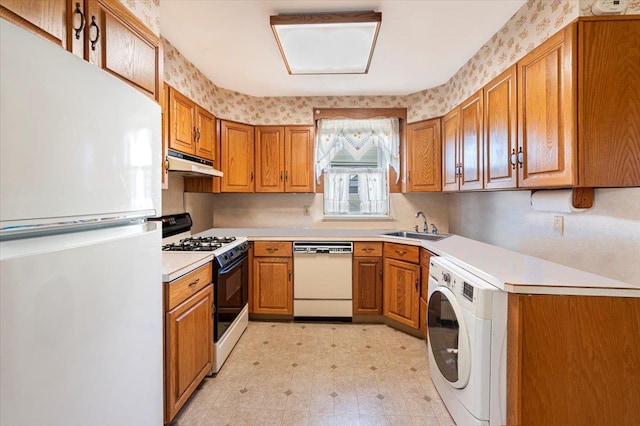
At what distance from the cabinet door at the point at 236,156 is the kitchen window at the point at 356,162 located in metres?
0.81

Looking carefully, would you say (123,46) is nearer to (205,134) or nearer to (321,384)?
(205,134)

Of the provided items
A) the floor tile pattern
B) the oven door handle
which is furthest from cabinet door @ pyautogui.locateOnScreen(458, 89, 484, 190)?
the oven door handle

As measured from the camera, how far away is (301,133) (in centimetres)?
325

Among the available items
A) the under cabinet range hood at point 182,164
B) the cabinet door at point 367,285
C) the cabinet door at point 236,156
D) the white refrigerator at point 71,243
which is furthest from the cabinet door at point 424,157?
the white refrigerator at point 71,243

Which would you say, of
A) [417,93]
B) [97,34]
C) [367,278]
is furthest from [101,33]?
[417,93]

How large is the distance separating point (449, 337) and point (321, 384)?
0.95 meters

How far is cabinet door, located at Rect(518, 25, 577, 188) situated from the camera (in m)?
1.32

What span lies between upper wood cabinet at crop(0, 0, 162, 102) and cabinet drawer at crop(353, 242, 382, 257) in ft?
6.96

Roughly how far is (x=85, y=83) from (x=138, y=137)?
23 centimetres

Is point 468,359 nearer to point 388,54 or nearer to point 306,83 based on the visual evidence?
point 388,54

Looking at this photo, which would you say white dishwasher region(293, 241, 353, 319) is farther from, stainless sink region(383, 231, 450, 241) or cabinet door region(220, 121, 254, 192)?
cabinet door region(220, 121, 254, 192)

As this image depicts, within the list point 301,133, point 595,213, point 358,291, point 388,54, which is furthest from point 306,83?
point 595,213

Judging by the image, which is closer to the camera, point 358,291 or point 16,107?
point 16,107

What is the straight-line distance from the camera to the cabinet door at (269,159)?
3233 mm
